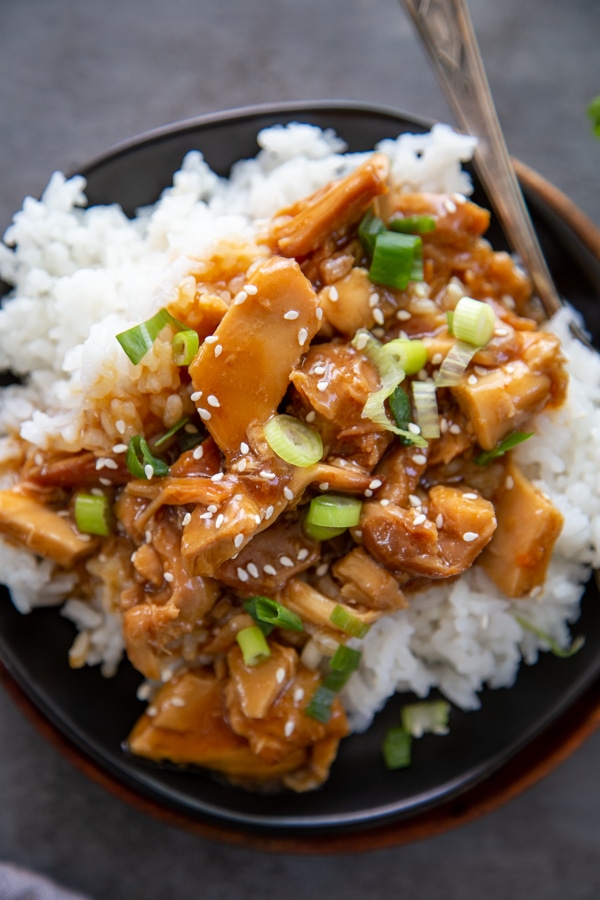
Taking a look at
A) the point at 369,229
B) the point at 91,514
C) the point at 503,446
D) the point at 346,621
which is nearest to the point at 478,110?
the point at 369,229

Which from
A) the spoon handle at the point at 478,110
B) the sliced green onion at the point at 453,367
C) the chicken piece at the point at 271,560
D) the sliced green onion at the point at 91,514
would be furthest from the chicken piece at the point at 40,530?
the spoon handle at the point at 478,110

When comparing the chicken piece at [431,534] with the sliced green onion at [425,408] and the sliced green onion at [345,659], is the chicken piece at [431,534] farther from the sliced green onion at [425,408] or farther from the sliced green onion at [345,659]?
the sliced green onion at [345,659]

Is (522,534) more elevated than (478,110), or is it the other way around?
(478,110)

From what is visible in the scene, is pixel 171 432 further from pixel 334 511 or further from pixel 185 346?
pixel 334 511

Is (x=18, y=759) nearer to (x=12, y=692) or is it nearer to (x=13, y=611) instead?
(x=12, y=692)

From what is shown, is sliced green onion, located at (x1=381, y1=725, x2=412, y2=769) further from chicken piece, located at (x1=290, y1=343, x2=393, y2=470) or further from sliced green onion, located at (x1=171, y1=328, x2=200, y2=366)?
sliced green onion, located at (x1=171, y1=328, x2=200, y2=366)

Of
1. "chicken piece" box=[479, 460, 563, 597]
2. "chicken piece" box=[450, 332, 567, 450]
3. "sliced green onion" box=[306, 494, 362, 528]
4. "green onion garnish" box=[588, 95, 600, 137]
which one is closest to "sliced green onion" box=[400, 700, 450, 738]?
"chicken piece" box=[479, 460, 563, 597]
